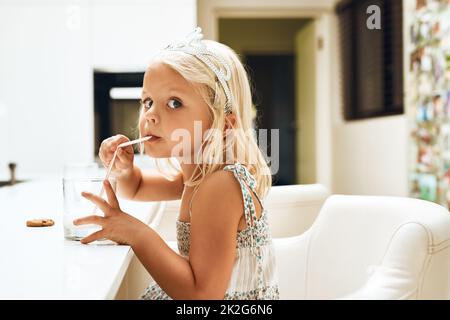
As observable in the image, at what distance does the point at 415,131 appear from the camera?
106 inches

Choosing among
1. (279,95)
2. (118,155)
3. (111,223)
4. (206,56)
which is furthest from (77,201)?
(279,95)

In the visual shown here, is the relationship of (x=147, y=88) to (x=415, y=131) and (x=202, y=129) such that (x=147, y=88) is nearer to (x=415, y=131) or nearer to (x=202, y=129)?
(x=202, y=129)

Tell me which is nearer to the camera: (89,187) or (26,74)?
(89,187)

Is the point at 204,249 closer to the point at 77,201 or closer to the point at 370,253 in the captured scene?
the point at 77,201

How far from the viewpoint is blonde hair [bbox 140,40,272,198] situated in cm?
78

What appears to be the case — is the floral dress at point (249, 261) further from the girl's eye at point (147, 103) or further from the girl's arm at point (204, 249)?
the girl's eye at point (147, 103)

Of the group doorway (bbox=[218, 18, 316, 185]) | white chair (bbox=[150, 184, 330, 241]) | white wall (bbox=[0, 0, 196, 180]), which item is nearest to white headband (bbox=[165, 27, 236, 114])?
white chair (bbox=[150, 184, 330, 241])

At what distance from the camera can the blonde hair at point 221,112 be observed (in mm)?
785

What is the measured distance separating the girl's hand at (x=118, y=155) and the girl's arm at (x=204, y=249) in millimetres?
201

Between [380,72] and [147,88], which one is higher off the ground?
[380,72]

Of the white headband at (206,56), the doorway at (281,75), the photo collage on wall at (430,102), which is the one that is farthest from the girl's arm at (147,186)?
the doorway at (281,75)
